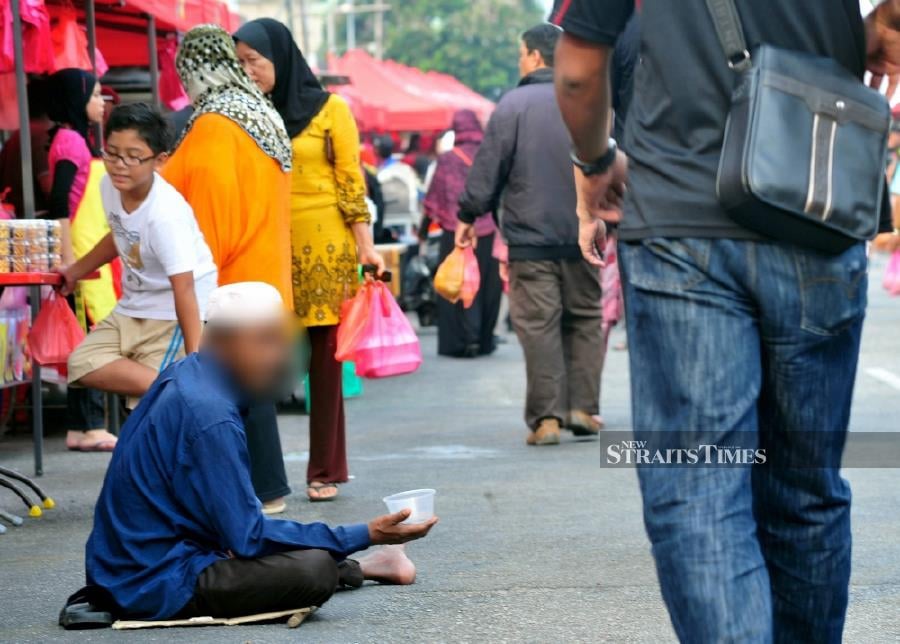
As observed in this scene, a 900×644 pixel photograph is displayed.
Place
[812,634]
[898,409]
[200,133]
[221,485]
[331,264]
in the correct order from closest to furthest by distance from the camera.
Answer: [812,634] < [221,485] < [200,133] < [331,264] < [898,409]

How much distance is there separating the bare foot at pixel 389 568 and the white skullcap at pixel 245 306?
1.07m

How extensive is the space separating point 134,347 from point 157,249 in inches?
20.6

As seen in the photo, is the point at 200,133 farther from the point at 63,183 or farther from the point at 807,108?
the point at 807,108

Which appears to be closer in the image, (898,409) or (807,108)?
(807,108)

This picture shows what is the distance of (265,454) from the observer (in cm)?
643

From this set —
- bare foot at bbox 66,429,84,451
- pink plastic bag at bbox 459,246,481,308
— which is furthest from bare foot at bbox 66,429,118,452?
pink plastic bag at bbox 459,246,481,308

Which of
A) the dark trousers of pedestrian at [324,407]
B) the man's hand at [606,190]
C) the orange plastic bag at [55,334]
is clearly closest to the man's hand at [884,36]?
the man's hand at [606,190]

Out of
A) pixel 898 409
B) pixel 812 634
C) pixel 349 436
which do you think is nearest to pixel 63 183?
pixel 349 436

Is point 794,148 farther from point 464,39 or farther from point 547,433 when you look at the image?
point 464,39

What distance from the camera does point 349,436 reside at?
9.60 meters

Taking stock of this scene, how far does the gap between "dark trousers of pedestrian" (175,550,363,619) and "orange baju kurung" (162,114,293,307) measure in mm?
2016

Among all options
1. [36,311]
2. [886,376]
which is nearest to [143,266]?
[36,311]

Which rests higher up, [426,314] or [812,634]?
[812,634]

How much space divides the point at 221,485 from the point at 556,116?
16.3 feet
